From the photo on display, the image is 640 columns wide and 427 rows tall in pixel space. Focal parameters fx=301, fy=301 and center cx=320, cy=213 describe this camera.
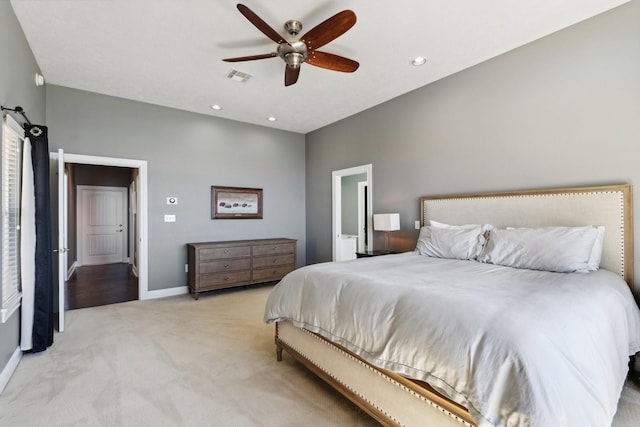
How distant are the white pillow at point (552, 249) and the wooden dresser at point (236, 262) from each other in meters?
3.36

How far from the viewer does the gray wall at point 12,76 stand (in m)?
2.26

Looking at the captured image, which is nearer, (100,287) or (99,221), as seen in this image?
(100,287)

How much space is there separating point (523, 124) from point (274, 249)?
3.86m

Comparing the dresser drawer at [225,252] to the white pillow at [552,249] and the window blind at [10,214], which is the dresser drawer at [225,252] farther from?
the white pillow at [552,249]

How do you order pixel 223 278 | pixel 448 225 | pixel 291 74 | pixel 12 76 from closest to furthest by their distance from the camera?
pixel 12 76, pixel 291 74, pixel 448 225, pixel 223 278

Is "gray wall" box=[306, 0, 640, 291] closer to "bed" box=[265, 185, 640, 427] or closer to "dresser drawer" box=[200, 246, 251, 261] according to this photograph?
"bed" box=[265, 185, 640, 427]

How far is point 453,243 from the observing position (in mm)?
3062

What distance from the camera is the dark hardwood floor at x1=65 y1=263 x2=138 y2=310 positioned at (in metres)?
4.48

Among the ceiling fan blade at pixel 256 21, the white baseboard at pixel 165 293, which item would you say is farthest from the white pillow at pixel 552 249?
the white baseboard at pixel 165 293

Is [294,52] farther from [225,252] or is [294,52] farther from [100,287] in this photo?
[100,287]

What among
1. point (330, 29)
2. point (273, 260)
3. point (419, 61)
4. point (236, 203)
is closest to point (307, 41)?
point (330, 29)

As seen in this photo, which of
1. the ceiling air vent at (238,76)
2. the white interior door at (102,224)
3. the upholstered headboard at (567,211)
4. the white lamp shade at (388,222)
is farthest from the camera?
the white interior door at (102,224)

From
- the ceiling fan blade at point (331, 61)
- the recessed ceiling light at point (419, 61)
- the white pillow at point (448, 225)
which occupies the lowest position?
the white pillow at point (448, 225)

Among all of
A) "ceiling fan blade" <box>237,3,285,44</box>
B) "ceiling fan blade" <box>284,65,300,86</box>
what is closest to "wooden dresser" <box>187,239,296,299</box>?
"ceiling fan blade" <box>284,65,300,86</box>
